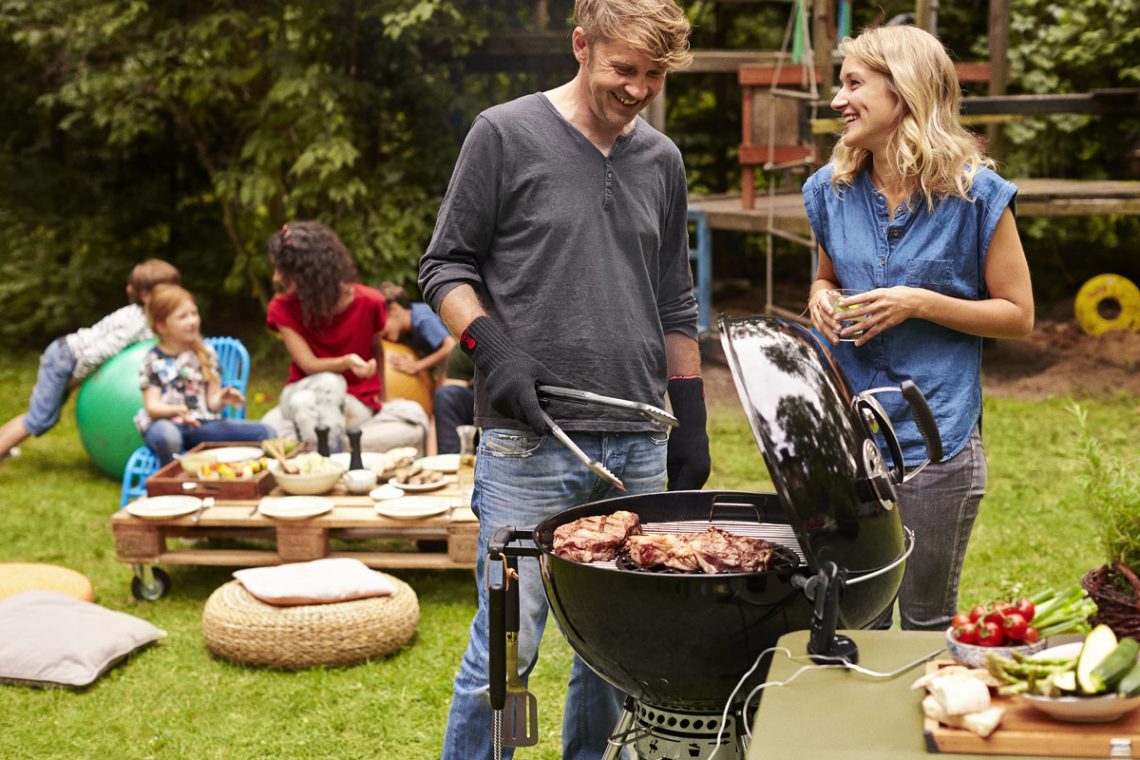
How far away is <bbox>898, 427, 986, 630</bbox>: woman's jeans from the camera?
251cm

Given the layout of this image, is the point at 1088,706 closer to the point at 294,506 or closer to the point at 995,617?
the point at 995,617

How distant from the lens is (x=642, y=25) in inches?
93.1

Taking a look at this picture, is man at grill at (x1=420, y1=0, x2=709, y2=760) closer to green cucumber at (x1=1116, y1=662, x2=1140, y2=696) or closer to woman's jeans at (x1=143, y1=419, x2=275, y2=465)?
green cucumber at (x1=1116, y1=662, x2=1140, y2=696)

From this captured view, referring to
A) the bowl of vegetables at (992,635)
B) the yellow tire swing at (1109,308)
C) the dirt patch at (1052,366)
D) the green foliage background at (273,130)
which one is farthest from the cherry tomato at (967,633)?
the yellow tire swing at (1109,308)

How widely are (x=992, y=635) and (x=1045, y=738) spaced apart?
22cm

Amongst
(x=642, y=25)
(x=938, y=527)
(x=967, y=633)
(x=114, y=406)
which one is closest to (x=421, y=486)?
Result: (x=114, y=406)

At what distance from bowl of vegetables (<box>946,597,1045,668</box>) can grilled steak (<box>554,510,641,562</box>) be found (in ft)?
2.27

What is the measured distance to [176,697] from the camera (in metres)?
3.96

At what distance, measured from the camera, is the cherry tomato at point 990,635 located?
1.77m

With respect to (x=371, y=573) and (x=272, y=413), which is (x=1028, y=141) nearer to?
(x=272, y=413)

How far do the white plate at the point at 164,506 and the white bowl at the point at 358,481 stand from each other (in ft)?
1.92

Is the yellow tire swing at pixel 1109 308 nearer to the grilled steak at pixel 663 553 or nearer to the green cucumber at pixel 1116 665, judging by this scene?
the grilled steak at pixel 663 553

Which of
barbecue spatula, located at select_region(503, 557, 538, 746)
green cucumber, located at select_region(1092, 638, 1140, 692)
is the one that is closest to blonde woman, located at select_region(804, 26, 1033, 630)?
barbecue spatula, located at select_region(503, 557, 538, 746)

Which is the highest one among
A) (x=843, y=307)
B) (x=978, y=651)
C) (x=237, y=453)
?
(x=843, y=307)
